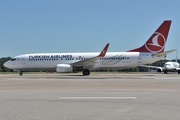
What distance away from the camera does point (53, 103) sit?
331 inches

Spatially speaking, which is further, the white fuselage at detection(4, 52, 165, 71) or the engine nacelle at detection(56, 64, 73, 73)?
the white fuselage at detection(4, 52, 165, 71)

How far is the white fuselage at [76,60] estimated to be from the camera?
35906mm

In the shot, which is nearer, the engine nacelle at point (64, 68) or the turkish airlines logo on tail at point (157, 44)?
the engine nacelle at point (64, 68)

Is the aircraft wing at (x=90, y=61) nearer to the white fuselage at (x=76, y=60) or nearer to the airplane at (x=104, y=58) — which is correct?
the airplane at (x=104, y=58)

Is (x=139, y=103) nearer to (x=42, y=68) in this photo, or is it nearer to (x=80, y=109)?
(x=80, y=109)

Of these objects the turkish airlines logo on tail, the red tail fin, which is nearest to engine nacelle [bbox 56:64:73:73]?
the red tail fin

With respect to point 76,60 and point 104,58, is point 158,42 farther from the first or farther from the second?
point 76,60

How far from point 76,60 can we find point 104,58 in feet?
12.1

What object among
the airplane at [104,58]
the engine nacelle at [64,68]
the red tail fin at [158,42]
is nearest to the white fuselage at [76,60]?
the airplane at [104,58]

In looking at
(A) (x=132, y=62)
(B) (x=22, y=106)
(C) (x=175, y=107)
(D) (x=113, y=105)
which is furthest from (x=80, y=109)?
(A) (x=132, y=62)

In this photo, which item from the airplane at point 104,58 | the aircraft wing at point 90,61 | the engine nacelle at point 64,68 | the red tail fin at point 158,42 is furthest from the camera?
the red tail fin at point 158,42

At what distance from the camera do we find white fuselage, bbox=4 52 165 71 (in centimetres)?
3591

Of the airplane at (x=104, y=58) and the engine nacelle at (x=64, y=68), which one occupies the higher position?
the airplane at (x=104, y=58)

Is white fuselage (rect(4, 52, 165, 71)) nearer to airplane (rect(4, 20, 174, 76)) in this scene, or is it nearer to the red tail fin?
airplane (rect(4, 20, 174, 76))
